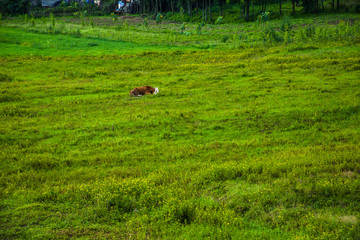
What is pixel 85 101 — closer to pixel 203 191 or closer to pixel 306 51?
pixel 203 191

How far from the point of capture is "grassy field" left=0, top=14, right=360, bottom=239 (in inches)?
217

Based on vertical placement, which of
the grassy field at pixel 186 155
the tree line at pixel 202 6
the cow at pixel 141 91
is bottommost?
the grassy field at pixel 186 155

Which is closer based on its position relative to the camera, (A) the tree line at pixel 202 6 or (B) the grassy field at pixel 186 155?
(B) the grassy field at pixel 186 155

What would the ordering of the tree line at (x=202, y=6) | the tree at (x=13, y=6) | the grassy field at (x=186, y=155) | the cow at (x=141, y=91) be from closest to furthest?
the grassy field at (x=186, y=155)
the cow at (x=141, y=91)
the tree line at (x=202, y=6)
the tree at (x=13, y=6)

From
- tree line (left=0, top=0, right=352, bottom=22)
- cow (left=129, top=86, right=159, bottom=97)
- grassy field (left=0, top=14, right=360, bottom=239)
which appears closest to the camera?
grassy field (left=0, top=14, right=360, bottom=239)

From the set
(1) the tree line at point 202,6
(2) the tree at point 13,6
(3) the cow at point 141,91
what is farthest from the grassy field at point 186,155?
(2) the tree at point 13,6

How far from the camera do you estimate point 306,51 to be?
2636 centimetres

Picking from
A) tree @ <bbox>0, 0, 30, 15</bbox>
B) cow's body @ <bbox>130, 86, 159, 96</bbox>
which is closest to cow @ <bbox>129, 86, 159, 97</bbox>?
cow's body @ <bbox>130, 86, 159, 96</bbox>

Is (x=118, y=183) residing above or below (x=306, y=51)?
below

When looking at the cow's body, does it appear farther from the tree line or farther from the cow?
the tree line

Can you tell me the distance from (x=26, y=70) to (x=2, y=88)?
21.0 ft

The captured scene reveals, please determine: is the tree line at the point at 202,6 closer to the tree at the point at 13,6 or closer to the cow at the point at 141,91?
the tree at the point at 13,6

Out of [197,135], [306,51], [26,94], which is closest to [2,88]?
[26,94]

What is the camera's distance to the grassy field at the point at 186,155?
550 centimetres
